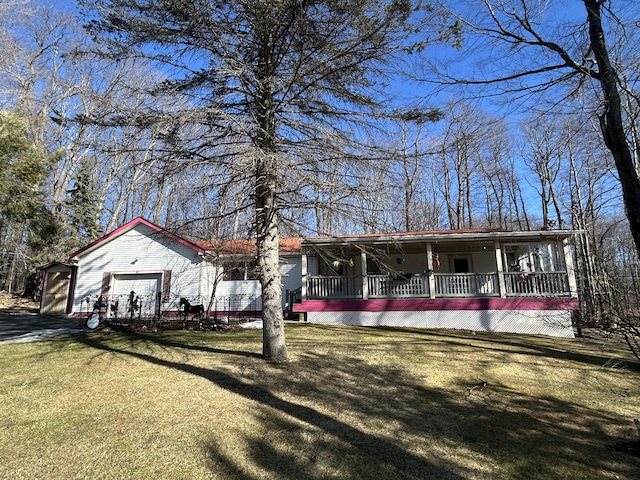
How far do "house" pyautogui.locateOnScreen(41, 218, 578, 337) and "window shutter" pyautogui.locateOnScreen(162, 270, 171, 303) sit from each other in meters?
→ 0.04

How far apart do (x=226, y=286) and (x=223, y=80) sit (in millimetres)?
10988

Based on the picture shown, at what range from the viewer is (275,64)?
6.58 meters

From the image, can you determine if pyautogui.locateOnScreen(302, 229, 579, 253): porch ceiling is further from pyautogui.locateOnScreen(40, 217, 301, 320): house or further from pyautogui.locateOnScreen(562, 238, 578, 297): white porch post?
pyautogui.locateOnScreen(40, 217, 301, 320): house

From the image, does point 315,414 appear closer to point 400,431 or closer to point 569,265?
point 400,431

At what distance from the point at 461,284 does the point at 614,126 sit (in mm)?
9936

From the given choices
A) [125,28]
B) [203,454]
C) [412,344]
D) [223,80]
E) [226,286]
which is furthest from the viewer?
[226,286]

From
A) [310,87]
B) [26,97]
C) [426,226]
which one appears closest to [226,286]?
[310,87]

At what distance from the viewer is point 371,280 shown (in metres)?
14.1

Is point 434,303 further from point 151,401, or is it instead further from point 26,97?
point 26,97

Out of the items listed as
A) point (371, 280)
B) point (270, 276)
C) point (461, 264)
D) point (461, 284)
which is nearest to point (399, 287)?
point (371, 280)

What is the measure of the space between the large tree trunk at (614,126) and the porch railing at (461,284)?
9.46 metres

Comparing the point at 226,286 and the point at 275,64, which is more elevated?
the point at 275,64

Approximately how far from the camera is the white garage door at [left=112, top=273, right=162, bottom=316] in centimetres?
1630

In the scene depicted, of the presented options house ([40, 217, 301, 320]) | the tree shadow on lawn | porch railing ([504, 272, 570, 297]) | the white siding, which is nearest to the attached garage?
house ([40, 217, 301, 320])
